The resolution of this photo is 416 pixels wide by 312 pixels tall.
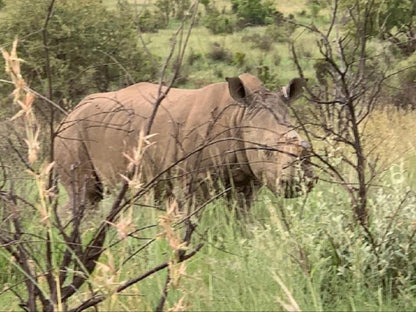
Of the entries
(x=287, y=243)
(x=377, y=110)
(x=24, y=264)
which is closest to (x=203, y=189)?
(x=287, y=243)

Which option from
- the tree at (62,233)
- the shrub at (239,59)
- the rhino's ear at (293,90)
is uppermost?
the tree at (62,233)

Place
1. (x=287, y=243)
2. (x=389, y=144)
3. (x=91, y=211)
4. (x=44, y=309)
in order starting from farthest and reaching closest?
(x=389, y=144)
(x=91, y=211)
(x=287, y=243)
(x=44, y=309)

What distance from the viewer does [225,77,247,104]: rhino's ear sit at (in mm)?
5593

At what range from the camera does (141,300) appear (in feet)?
10.3

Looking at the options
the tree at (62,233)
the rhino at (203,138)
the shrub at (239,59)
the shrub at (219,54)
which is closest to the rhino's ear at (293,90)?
the rhino at (203,138)

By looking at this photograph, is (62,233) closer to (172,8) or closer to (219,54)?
(172,8)

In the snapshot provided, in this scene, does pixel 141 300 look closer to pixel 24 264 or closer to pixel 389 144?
pixel 24 264

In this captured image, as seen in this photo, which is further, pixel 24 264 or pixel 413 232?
pixel 413 232

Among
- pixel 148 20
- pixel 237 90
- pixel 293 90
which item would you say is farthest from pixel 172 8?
pixel 293 90

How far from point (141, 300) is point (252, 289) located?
17.5 inches

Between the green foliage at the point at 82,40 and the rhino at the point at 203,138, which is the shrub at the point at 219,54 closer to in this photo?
the green foliage at the point at 82,40

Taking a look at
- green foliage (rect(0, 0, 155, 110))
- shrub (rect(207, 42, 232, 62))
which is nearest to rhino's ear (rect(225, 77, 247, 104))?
green foliage (rect(0, 0, 155, 110))

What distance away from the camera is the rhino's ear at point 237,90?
5.59 meters

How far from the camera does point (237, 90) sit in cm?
572
